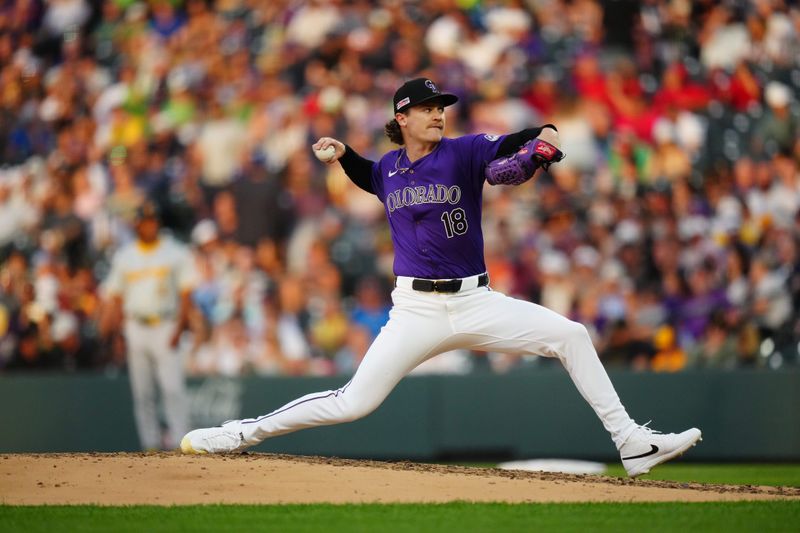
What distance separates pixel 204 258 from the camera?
44.2 feet

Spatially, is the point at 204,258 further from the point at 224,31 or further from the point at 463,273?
the point at 463,273

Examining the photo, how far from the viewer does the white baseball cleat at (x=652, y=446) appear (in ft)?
22.7

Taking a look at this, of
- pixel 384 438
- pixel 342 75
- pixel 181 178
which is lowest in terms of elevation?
pixel 384 438

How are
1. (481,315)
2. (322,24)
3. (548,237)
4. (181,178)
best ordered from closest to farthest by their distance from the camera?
(481,315), (548,237), (181,178), (322,24)

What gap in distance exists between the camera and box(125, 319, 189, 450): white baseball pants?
12.0 metres

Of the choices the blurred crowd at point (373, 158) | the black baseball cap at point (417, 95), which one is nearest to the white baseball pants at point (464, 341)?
the black baseball cap at point (417, 95)

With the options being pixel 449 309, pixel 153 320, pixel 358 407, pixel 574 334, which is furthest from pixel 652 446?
pixel 153 320

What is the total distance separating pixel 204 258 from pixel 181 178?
55.1 inches

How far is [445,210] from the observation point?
6945 mm

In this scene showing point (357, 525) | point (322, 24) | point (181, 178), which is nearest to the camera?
point (357, 525)

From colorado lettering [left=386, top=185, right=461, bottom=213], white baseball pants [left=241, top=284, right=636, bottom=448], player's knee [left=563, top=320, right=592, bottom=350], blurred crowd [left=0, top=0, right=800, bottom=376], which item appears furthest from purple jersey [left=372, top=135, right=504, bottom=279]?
blurred crowd [left=0, top=0, right=800, bottom=376]

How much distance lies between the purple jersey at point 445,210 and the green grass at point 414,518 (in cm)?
129

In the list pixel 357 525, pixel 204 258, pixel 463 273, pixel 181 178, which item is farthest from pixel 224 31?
pixel 357 525

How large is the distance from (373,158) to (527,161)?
767 centimetres
